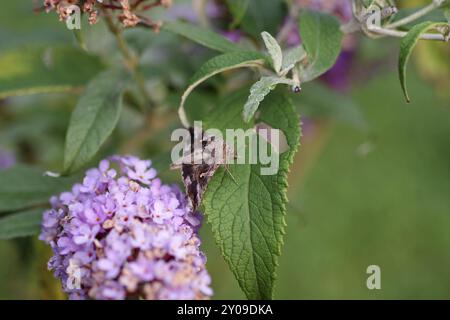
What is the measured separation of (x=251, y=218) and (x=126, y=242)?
0.16 m

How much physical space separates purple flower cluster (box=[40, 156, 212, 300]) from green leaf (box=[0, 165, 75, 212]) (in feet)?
0.45

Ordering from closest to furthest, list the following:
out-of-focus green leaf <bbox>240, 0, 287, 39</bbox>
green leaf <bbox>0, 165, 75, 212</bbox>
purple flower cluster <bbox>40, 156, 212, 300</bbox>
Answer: purple flower cluster <bbox>40, 156, 212, 300</bbox> → green leaf <bbox>0, 165, 75, 212</bbox> → out-of-focus green leaf <bbox>240, 0, 287, 39</bbox>

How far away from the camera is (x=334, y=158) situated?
2.52m

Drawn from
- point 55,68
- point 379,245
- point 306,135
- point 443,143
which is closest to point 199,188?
point 55,68

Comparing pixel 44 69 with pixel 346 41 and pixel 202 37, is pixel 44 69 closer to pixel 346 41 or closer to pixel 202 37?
pixel 202 37

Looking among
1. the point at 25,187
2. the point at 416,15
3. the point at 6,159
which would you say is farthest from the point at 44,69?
the point at 416,15

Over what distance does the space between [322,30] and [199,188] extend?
311mm

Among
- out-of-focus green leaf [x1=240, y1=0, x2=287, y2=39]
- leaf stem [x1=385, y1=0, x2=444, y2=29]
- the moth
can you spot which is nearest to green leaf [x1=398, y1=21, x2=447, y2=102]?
leaf stem [x1=385, y1=0, x2=444, y2=29]

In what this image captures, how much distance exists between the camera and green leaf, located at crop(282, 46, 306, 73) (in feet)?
2.77

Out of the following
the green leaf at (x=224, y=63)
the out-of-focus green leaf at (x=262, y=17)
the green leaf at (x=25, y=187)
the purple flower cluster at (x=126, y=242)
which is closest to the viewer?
the purple flower cluster at (x=126, y=242)

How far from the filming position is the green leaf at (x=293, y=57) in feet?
2.77

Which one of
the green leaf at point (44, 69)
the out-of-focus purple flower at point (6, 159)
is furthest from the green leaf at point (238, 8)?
the out-of-focus purple flower at point (6, 159)

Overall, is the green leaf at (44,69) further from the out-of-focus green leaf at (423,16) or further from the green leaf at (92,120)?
the out-of-focus green leaf at (423,16)

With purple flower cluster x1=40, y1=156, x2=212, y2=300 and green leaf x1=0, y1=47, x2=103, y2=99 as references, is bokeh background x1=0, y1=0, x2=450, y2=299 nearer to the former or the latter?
green leaf x1=0, y1=47, x2=103, y2=99
